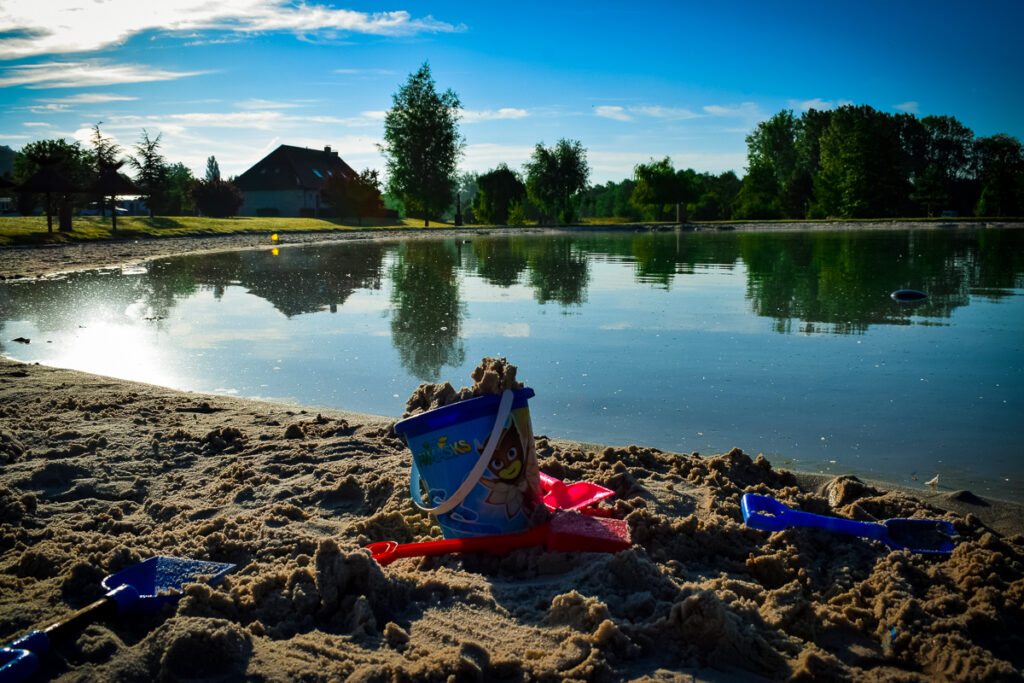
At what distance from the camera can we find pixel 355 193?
59625 mm

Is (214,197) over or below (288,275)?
over

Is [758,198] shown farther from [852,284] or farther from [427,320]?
[427,320]

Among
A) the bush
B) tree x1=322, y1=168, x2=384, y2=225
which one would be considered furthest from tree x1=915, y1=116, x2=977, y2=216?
tree x1=322, y1=168, x2=384, y2=225

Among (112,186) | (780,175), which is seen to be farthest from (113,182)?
(780,175)

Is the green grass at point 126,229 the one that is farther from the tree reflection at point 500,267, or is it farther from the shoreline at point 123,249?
the tree reflection at point 500,267

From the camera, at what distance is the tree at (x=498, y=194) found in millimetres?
72812

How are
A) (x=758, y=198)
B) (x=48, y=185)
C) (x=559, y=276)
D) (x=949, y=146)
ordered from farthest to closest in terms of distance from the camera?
(x=949, y=146)
(x=758, y=198)
(x=48, y=185)
(x=559, y=276)

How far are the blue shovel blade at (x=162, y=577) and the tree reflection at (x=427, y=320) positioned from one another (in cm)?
353

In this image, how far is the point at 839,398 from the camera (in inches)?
221

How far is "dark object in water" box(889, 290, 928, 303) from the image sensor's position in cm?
1115

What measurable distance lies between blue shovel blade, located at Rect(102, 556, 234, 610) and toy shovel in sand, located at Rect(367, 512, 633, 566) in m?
0.65

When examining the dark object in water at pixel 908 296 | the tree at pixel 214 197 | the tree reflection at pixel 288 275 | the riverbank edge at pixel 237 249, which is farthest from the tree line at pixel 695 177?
the dark object in water at pixel 908 296

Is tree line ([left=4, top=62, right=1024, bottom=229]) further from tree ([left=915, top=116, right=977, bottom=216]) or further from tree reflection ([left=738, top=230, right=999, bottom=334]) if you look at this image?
tree reflection ([left=738, top=230, right=999, bottom=334])

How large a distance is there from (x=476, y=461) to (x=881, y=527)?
1794 millimetres
